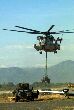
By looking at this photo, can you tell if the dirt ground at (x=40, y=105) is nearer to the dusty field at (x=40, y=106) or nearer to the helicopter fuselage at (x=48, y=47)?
the dusty field at (x=40, y=106)

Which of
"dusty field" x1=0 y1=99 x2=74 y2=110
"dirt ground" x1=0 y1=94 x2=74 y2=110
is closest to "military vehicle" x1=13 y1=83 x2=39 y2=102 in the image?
"dirt ground" x1=0 y1=94 x2=74 y2=110

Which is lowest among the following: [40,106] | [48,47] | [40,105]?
[40,105]

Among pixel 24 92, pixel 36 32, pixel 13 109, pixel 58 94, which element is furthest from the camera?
pixel 36 32

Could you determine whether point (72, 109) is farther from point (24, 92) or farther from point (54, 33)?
point (54, 33)

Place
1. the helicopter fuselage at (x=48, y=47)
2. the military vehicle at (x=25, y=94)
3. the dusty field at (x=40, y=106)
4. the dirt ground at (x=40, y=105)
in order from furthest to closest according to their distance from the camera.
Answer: the helicopter fuselage at (x=48, y=47) < the military vehicle at (x=25, y=94) < the dirt ground at (x=40, y=105) < the dusty field at (x=40, y=106)

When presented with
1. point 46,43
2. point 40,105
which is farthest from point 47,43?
point 40,105

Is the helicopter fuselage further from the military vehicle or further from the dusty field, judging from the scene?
the dusty field

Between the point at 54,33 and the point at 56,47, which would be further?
the point at 54,33

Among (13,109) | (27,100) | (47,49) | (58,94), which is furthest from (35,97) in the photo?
(47,49)

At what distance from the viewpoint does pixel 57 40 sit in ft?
298

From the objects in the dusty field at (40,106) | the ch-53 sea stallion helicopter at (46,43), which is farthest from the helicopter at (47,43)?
the dusty field at (40,106)

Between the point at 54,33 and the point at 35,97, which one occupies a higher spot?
the point at 54,33

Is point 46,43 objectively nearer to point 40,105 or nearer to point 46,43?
point 46,43

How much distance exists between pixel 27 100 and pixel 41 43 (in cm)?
2896
